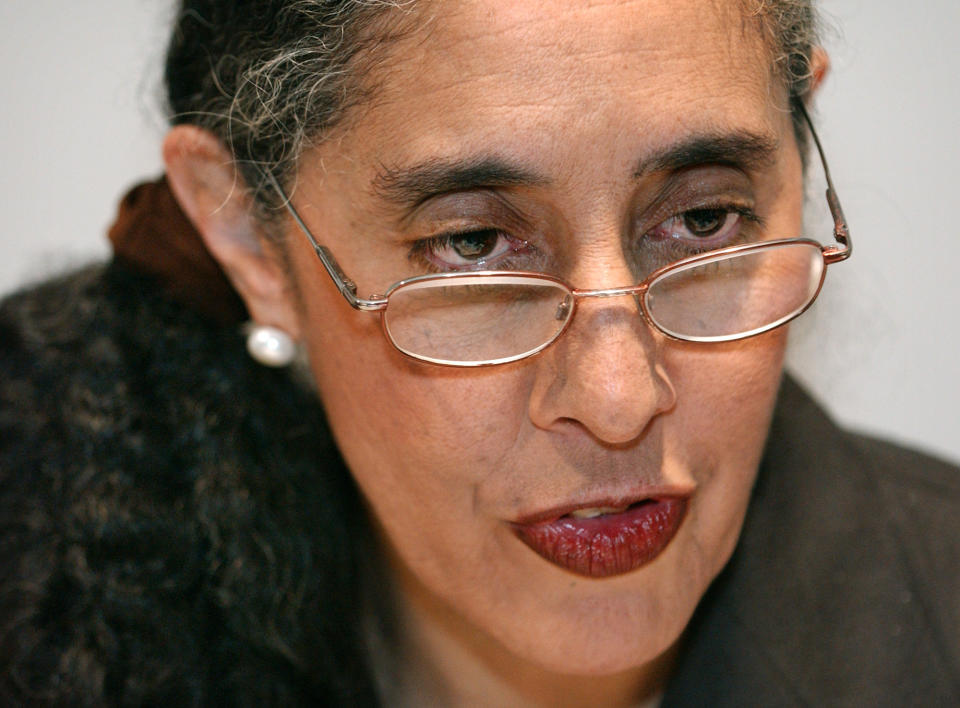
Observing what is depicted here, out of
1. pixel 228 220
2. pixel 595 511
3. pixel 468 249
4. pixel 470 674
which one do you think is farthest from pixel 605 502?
pixel 228 220

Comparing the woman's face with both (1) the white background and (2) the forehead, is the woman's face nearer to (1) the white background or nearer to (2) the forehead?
(2) the forehead

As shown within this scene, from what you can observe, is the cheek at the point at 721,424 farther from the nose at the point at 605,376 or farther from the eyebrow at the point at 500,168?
the eyebrow at the point at 500,168

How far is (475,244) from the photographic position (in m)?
1.18

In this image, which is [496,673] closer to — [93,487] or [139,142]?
[93,487]

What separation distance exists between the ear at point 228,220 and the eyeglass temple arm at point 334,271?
0.36 ft

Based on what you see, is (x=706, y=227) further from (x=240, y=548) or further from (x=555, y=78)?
(x=240, y=548)

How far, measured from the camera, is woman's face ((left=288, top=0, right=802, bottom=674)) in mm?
1062

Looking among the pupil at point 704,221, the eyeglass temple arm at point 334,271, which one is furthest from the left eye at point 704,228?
the eyeglass temple arm at point 334,271

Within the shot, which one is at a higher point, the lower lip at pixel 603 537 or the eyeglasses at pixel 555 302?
the eyeglasses at pixel 555 302

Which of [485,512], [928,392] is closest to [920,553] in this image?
[485,512]

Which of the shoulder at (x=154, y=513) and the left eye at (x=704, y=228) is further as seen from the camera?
the shoulder at (x=154, y=513)

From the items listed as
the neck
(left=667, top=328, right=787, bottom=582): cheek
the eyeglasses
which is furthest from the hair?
the neck

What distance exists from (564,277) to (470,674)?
71 centimetres

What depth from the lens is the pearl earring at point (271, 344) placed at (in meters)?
1.44
